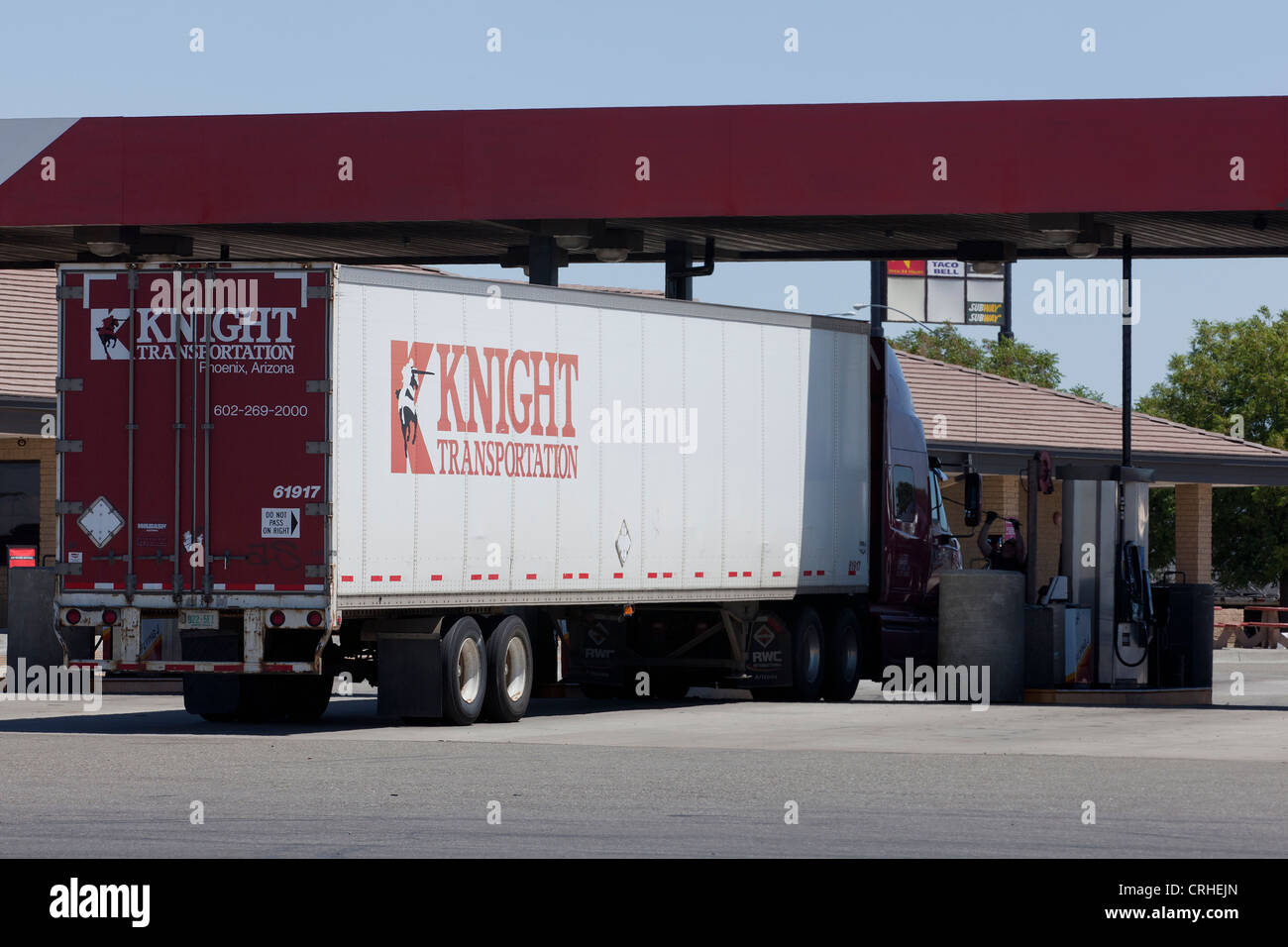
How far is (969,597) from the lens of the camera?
78.4ft

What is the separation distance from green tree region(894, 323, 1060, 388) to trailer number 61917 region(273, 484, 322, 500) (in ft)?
237

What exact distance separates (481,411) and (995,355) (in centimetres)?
7290

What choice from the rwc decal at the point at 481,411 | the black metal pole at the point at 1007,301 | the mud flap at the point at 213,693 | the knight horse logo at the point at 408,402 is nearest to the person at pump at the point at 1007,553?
the rwc decal at the point at 481,411

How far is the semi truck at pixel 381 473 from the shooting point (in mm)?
17516

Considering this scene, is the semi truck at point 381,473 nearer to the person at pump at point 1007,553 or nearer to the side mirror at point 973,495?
the side mirror at point 973,495

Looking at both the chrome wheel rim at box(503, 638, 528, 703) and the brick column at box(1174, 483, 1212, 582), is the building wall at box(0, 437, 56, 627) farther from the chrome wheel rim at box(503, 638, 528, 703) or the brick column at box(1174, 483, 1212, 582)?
the brick column at box(1174, 483, 1212, 582)

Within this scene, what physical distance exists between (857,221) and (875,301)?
138 ft

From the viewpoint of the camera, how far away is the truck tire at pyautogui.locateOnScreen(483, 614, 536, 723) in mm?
19062

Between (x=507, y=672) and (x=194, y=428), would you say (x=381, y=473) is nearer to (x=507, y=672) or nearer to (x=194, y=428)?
(x=194, y=428)

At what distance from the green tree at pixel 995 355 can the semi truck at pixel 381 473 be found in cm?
6747

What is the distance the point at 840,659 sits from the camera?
79.5 ft

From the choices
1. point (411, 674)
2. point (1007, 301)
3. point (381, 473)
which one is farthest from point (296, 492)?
point (1007, 301)
